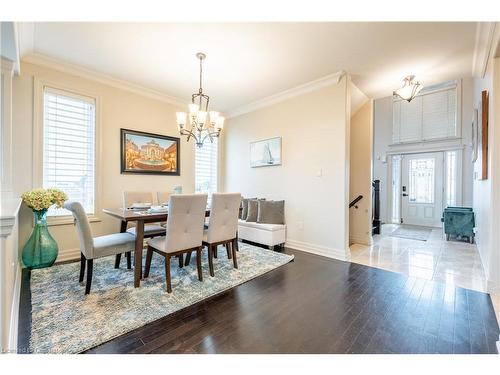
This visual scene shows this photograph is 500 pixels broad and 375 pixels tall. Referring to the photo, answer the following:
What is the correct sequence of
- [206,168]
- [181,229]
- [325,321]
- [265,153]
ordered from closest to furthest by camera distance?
1. [325,321]
2. [181,229]
3. [265,153]
4. [206,168]

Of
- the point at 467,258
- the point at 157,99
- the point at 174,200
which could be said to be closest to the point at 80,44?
the point at 157,99

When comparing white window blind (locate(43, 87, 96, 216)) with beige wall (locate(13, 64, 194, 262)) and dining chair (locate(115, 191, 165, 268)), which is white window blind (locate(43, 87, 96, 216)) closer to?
beige wall (locate(13, 64, 194, 262))

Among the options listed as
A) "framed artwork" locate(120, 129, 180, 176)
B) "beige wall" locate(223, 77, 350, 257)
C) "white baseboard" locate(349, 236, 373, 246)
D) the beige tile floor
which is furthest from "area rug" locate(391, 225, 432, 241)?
"framed artwork" locate(120, 129, 180, 176)

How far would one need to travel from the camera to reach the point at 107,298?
2119 mm

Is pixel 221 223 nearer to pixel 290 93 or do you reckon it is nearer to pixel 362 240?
pixel 290 93

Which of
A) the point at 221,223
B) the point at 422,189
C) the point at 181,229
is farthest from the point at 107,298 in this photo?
the point at 422,189

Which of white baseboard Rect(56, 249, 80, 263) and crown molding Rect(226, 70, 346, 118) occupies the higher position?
crown molding Rect(226, 70, 346, 118)

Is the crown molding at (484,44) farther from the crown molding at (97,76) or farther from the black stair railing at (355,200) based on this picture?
the crown molding at (97,76)

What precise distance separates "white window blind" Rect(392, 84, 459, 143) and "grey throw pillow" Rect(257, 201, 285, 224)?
4.89m

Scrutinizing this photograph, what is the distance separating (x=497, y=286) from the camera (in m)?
2.31

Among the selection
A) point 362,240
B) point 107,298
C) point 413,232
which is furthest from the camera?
point 413,232

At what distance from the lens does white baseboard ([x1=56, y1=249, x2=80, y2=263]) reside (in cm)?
315

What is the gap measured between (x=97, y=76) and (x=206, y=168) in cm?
249
